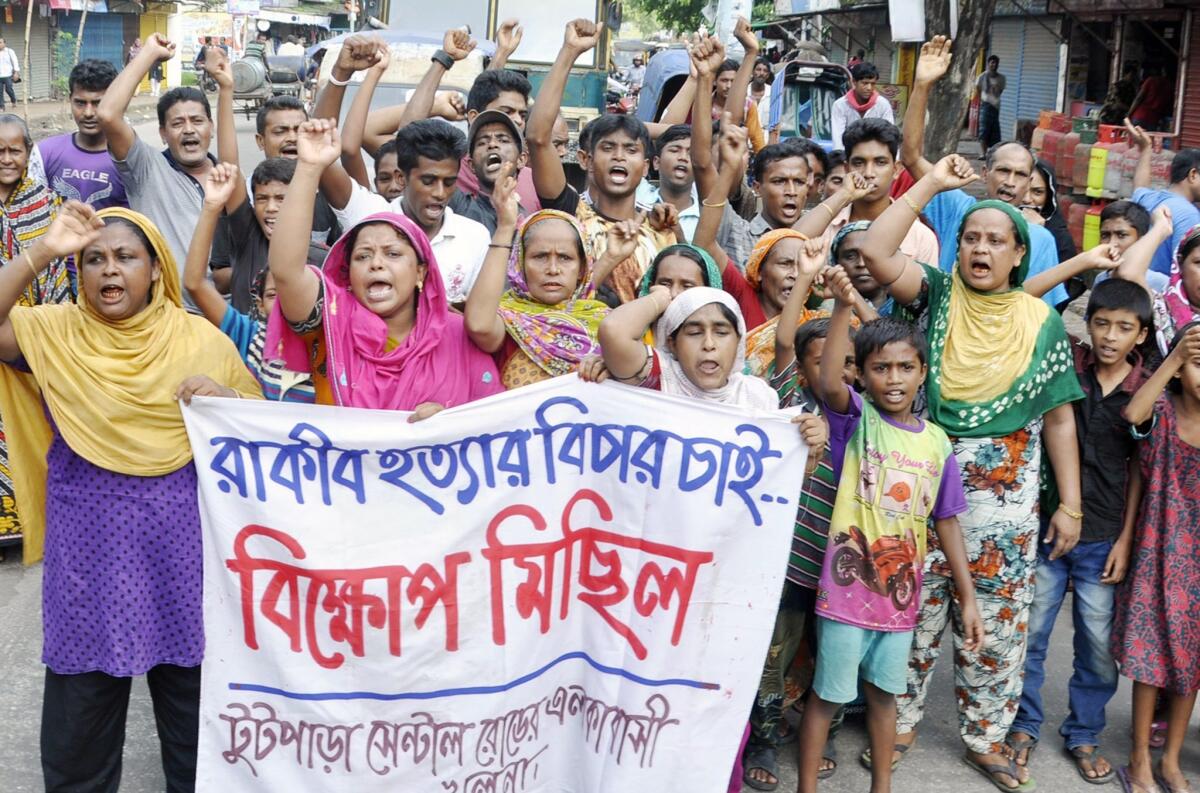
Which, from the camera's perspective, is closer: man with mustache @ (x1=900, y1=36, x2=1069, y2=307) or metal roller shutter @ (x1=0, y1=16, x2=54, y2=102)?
man with mustache @ (x1=900, y1=36, x2=1069, y2=307)

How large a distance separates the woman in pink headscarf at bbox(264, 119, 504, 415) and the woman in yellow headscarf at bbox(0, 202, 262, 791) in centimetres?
26

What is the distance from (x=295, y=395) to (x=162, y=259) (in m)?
0.49

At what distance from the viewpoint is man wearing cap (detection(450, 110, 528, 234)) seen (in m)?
5.44

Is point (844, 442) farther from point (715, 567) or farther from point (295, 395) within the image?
point (295, 395)

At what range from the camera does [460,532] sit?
351 cm

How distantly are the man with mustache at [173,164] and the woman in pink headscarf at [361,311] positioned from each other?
1778mm

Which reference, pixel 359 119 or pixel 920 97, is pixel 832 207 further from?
pixel 359 119

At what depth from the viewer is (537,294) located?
4082 millimetres

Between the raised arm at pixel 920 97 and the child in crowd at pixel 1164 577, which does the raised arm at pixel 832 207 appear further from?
the child in crowd at pixel 1164 577

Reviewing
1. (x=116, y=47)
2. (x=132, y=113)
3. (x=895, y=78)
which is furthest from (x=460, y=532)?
(x=116, y=47)

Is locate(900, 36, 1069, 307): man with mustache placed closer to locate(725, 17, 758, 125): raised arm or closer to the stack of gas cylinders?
locate(725, 17, 758, 125): raised arm

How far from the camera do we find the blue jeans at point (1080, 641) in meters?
4.28

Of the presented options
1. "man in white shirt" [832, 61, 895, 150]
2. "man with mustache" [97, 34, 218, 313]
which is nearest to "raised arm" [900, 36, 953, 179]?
"man with mustache" [97, 34, 218, 313]

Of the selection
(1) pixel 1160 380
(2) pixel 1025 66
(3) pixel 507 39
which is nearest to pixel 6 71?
(2) pixel 1025 66
